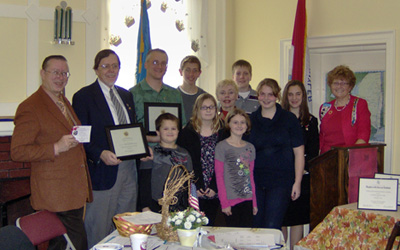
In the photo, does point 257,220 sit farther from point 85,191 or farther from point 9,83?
point 9,83

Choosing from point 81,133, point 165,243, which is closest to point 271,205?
point 165,243

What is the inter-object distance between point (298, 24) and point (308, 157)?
6.68 ft

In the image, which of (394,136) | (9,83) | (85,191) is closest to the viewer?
(85,191)

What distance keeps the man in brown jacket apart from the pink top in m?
2.13

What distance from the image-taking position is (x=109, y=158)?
3.17 metres

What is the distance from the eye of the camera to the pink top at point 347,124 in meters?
3.80

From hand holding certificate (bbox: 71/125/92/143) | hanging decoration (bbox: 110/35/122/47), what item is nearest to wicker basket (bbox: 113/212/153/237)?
hand holding certificate (bbox: 71/125/92/143)

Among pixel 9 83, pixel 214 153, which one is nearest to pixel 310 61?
pixel 214 153

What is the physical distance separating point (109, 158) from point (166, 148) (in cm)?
44

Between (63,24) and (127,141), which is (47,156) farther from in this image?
(63,24)

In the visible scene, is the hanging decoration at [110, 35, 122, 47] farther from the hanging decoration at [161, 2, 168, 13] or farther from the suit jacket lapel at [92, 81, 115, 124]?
the suit jacket lapel at [92, 81, 115, 124]

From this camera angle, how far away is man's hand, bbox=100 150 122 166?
316 cm

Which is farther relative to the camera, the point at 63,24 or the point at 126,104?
the point at 63,24

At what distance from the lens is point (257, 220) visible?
3582 mm
